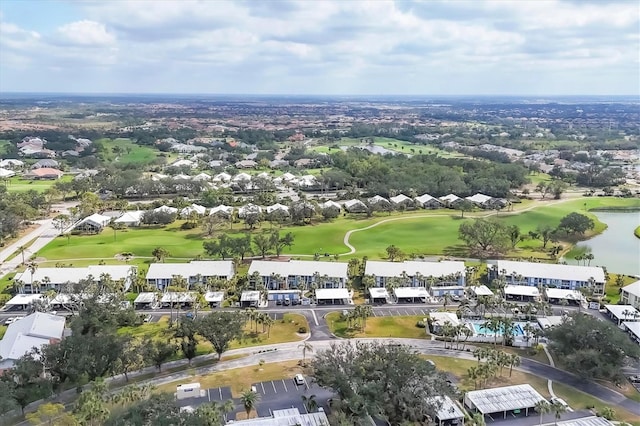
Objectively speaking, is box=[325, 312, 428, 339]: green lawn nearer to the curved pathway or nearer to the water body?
the curved pathway

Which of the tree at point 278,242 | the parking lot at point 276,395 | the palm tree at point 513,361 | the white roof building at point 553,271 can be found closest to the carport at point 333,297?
the tree at point 278,242

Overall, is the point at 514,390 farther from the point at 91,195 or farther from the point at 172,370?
the point at 91,195

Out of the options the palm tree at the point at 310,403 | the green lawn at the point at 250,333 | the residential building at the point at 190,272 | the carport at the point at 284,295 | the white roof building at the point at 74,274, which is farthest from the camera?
the residential building at the point at 190,272

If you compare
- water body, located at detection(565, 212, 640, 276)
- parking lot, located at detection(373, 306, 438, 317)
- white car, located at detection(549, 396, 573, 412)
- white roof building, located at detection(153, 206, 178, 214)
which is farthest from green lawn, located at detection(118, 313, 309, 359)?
water body, located at detection(565, 212, 640, 276)

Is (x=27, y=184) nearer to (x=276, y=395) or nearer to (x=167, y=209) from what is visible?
(x=167, y=209)

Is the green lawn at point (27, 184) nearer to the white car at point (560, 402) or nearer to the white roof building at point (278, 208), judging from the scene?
the white roof building at point (278, 208)
